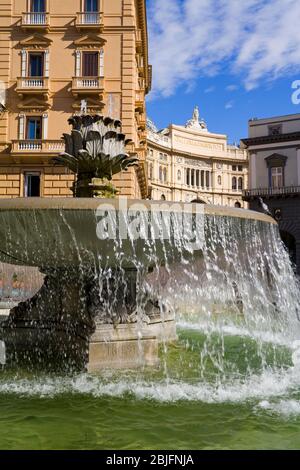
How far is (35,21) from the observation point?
22.9 m

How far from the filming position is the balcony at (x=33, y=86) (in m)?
22.2

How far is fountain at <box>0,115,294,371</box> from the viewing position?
4562mm

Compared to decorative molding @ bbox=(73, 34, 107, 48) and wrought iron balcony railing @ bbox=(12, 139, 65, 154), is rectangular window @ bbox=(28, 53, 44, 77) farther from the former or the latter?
wrought iron balcony railing @ bbox=(12, 139, 65, 154)

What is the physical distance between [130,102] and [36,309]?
17.2 meters

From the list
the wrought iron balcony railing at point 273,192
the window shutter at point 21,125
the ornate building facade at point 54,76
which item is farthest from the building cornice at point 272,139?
the window shutter at point 21,125

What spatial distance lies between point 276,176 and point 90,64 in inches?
661

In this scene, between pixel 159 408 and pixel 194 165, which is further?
pixel 194 165

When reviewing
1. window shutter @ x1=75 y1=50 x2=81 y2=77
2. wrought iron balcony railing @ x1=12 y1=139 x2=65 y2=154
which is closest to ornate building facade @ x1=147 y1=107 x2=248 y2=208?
window shutter @ x1=75 y1=50 x2=81 y2=77

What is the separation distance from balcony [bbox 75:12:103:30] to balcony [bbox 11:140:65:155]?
564 cm

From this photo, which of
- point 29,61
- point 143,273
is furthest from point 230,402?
point 29,61

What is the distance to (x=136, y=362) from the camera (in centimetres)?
550

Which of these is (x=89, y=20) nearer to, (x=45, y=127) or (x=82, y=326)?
(x=45, y=127)

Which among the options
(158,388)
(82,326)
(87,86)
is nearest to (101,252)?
(82,326)
